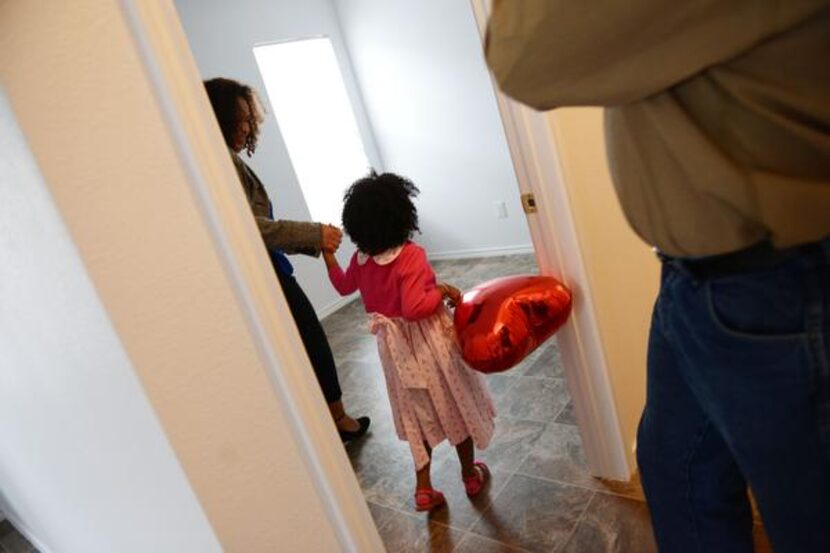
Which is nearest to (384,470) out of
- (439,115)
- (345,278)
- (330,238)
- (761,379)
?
(345,278)

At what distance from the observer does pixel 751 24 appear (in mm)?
434

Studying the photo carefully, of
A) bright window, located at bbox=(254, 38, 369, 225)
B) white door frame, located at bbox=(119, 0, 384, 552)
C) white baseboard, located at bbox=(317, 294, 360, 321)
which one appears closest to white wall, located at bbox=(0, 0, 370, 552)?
white door frame, located at bbox=(119, 0, 384, 552)

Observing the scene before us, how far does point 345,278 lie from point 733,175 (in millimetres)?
1313

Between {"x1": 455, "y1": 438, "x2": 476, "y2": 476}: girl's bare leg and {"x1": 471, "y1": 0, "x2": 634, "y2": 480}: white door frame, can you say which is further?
{"x1": 455, "y1": 438, "x2": 476, "y2": 476}: girl's bare leg

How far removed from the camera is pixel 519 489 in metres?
1.71

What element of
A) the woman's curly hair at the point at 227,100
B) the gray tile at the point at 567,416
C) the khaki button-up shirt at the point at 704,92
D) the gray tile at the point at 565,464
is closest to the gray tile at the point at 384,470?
the gray tile at the point at 565,464

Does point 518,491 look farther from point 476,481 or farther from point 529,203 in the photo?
point 529,203

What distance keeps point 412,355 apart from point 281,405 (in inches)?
24.8

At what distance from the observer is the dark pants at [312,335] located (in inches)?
77.2

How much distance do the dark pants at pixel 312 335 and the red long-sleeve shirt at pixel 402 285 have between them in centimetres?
35

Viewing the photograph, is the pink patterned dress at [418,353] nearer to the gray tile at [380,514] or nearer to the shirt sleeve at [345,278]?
the shirt sleeve at [345,278]

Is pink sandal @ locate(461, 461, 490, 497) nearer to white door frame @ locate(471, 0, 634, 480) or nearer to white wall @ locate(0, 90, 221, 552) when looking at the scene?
white door frame @ locate(471, 0, 634, 480)

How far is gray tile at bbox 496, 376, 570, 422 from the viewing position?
2.07 meters

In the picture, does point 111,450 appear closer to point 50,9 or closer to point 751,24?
point 50,9
